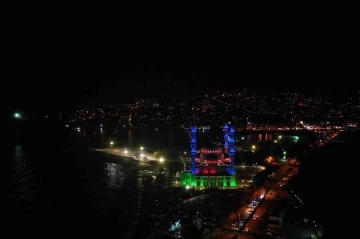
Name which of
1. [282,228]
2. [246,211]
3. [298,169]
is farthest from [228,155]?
[282,228]

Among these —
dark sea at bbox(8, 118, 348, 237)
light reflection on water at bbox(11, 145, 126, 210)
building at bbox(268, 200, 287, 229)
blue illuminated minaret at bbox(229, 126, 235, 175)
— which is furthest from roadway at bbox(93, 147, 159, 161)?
building at bbox(268, 200, 287, 229)

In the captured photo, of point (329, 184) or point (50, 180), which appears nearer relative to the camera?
point (329, 184)

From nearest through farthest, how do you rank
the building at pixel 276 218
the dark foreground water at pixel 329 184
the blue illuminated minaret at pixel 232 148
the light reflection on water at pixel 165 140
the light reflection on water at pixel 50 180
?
the building at pixel 276 218, the dark foreground water at pixel 329 184, the blue illuminated minaret at pixel 232 148, the light reflection on water at pixel 50 180, the light reflection on water at pixel 165 140

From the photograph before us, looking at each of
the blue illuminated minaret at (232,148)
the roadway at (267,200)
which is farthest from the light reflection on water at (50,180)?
the roadway at (267,200)

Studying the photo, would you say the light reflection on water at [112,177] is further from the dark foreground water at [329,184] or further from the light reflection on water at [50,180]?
the dark foreground water at [329,184]

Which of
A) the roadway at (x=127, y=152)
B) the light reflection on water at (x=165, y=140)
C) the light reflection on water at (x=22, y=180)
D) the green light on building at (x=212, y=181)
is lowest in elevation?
the light reflection on water at (x=22, y=180)

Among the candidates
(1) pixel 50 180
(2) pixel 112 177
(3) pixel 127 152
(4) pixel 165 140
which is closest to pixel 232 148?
(2) pixel 112 177

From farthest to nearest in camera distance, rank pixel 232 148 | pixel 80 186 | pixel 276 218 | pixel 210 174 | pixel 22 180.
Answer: pixel 22 180, pixel 80 186, pixel 232 148, pixel 210 174, pixel 276 218

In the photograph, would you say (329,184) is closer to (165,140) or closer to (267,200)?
(267,200)

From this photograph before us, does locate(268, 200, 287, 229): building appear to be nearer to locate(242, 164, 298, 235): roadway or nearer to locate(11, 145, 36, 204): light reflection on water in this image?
locate(242, 164, 298, 235): roadway

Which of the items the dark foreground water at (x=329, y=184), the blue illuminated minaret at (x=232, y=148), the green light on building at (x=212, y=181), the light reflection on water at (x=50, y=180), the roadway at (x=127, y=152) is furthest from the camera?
the roadway at (x=127, y=152)

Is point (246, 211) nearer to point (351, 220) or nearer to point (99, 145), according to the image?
point (351, 220)

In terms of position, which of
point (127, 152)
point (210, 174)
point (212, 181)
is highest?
point (127, 152)
